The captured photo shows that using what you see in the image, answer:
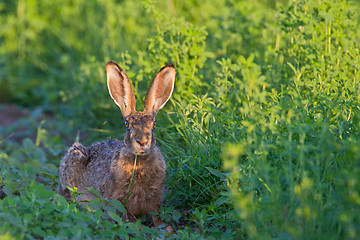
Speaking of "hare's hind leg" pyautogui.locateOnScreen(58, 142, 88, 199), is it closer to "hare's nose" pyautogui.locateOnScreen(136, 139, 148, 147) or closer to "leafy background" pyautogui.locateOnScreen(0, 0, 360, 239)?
"leafy background" pyautogui.locateOnScreen(0, 0, 360, 239)

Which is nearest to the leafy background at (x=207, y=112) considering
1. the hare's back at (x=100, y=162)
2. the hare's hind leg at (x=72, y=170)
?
the hare's hind leg at (x=72, y=170)

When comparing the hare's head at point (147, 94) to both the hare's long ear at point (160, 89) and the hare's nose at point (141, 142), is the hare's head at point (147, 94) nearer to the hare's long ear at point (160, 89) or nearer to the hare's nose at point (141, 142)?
the hare's long ear at point (160, 89)

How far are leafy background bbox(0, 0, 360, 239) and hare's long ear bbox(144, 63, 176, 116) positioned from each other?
0.17 m

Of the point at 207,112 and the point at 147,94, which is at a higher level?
the point at 147,94

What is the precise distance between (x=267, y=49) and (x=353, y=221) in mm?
3760

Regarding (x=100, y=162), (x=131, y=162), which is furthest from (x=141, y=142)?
(x=100, y=162)

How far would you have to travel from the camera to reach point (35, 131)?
7.93 m

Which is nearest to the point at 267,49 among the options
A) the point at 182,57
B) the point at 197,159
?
the point at 182,57

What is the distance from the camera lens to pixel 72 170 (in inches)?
212

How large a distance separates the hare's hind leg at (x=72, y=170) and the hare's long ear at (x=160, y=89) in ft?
3.12

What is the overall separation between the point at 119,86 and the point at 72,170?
102cm

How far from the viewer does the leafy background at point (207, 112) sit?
3.48 m

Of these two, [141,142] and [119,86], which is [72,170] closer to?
[119,86]

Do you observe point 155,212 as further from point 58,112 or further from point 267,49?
point 58,112
